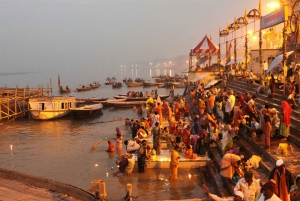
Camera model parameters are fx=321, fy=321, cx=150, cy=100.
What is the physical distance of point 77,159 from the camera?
1409cm

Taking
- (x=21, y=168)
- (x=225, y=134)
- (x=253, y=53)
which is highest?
(x=253, y=53)

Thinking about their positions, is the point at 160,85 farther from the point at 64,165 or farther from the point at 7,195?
the point at 7,195

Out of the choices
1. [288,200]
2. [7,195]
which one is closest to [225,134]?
[288,200]

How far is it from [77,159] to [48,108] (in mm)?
14559

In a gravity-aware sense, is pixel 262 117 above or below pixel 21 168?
above

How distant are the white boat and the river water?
3.02 feet

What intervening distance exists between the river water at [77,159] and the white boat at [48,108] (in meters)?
0.92

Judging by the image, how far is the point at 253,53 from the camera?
30.4 meters

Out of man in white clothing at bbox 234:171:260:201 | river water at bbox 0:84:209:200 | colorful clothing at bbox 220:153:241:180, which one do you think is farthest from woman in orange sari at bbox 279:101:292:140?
man in white clothing at bbox 234:171:260:201

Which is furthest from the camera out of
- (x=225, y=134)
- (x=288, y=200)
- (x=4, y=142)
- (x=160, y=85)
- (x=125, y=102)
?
(x=160, y=85)

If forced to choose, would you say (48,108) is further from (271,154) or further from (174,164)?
(271,154)

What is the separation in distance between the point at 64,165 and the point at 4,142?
7515mm

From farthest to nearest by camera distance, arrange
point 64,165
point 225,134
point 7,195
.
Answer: point 64,165 < point 225,134 < point 7,195

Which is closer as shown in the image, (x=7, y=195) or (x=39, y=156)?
(x=7, y=195)
